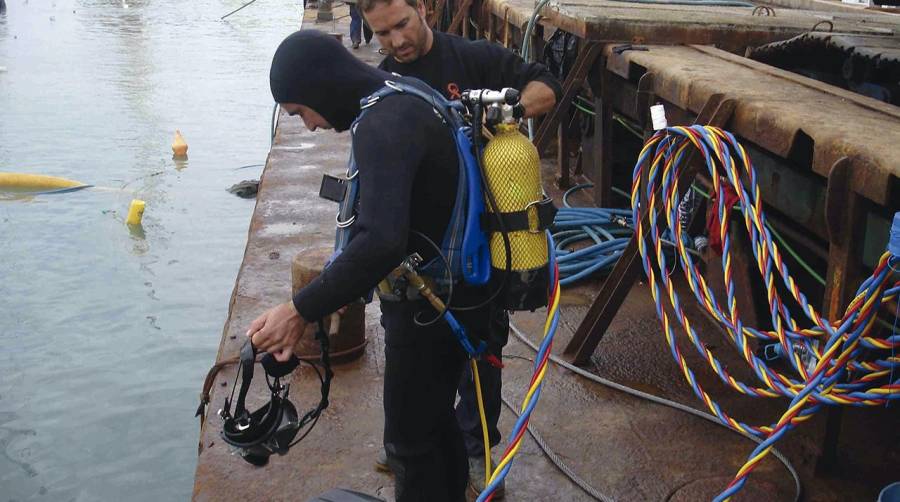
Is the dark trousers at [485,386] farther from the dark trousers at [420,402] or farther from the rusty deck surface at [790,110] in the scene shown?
the rusty deck surface at [790,110]

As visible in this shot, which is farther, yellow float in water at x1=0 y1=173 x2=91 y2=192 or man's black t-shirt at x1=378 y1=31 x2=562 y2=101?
yellow float in water at x1=0 y1=173 x2=91 y2=192

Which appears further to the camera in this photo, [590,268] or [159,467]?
[159,467]

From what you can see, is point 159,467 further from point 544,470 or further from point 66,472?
point 544,470

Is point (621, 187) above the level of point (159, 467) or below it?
above

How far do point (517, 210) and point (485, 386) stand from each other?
86 centimetres

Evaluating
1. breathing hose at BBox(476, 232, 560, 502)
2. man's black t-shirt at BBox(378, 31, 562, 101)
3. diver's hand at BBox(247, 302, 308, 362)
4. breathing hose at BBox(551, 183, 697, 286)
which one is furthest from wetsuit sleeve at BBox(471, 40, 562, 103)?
breathing hose at BBox(551, 183, 697, 286)

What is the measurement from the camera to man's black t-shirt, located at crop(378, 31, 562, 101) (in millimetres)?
3580

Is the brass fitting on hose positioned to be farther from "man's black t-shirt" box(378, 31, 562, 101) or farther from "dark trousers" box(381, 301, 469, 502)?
"man's black t-shirt" box(378, 31, 562, 101)

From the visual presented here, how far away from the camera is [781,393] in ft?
11.0

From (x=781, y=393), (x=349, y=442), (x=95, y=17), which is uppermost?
(x=781, y=393)

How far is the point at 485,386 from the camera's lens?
343 cm

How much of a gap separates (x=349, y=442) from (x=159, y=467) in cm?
328

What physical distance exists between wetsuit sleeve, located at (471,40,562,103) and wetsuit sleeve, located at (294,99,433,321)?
107 centimetres

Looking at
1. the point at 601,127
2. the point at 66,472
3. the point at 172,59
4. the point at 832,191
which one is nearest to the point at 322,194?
the point at 832,191
